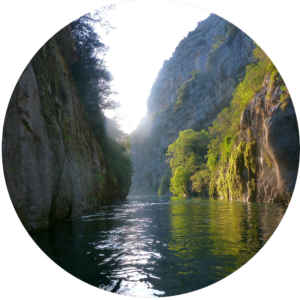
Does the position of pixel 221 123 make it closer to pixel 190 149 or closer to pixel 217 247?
pixel 190 149


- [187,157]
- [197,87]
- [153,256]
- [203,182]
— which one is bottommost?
[203,182]

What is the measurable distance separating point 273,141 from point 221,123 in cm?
2174

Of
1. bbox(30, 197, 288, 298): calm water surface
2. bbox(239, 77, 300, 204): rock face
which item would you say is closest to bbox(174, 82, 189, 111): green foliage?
bbox(239, 77, 300, 204): rock face

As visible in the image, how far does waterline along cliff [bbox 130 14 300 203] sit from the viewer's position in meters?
10.8

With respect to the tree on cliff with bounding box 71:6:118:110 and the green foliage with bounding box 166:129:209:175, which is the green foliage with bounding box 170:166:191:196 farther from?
the tree on cliff with bounding box 71:6:118:110

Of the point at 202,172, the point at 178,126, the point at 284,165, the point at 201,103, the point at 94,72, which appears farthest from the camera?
the point at 178,126

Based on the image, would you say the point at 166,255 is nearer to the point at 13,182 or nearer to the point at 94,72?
the point at 13,182

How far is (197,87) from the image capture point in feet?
198

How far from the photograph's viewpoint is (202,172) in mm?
37781

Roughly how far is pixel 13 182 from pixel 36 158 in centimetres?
111

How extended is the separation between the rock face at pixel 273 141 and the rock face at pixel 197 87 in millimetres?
12370

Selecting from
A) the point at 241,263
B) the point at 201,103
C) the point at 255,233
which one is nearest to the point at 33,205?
the point at 241,263

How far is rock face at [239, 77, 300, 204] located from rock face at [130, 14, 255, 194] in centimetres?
1237

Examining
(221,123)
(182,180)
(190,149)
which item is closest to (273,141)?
(221,123)
